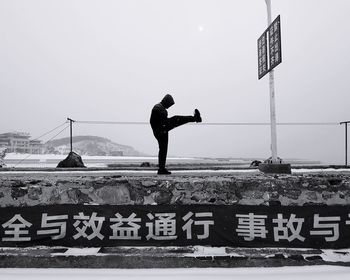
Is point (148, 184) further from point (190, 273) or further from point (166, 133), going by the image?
point (190, 273)

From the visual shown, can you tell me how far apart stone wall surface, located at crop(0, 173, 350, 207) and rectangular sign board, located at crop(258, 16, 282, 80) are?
285 cm

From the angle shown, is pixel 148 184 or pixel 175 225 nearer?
pixel 175 225

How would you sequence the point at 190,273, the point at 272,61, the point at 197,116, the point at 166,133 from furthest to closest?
the point at 272,61
the point at 166,133
the point at 197,116
the point at 190,273

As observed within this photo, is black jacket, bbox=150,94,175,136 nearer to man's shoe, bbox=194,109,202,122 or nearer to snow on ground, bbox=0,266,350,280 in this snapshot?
man's shoe, bbox=194,109,202,122

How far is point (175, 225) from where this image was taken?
465 centimetres

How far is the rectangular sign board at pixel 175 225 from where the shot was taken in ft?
15.0

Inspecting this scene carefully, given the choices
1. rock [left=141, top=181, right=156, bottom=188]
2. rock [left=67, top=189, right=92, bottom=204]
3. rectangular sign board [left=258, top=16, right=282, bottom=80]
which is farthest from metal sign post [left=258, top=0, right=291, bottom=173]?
rock [left=67, top=189, right=92, bottom=204]

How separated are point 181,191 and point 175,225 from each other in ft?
1.83

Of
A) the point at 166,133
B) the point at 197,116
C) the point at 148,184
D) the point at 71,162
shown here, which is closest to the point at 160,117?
the point at 166,133

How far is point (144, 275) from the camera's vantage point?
3922 millimetres

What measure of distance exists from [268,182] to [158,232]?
2.02 metres

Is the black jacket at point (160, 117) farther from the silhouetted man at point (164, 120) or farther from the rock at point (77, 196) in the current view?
the rock at point (77, 196)

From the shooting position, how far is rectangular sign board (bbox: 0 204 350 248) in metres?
4.58

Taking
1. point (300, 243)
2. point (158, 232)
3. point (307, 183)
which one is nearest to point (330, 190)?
point (307, 183)
